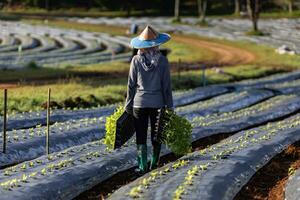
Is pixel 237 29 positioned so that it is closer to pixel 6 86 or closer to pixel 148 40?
pixel 6 86

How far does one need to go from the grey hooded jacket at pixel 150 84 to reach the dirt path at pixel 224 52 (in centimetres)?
3150

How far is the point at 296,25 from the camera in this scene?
7994 centimetres

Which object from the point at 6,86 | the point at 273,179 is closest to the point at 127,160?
the point at 273,179

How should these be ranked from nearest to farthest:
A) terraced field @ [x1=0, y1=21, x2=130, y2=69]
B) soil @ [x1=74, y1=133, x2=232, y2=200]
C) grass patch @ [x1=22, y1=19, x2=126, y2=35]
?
soil @ [x1=74, y1=133, x2=232, y2=200]
terraced field @ [x1=0, y1=21, x2=130, y2=69]
grass patch @ [x1=22, y1=19, x2=126, y2=35]

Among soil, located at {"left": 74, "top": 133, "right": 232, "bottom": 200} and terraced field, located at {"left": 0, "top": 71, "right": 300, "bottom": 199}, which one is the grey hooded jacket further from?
soil, located at {"left": 74, "top": 133, "right": 232, "bottom": 200}

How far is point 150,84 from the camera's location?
34.6ft

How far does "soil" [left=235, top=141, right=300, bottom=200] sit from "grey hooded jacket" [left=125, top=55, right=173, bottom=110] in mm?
1973

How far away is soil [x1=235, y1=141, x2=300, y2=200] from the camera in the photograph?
1004 centimetres

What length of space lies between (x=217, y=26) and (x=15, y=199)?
230ft

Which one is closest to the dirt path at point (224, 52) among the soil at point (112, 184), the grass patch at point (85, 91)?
the grass patch at point (85, 91)

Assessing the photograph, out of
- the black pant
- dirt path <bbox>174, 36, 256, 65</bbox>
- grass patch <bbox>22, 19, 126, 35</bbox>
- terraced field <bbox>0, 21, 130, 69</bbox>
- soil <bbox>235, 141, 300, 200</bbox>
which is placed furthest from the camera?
grass patch <bbox>22, 19, 126, 35</bbox>

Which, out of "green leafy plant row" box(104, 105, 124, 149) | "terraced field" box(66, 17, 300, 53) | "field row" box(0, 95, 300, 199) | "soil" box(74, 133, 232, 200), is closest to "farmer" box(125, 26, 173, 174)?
"green leafy plant row" box(104, 105, 124, 149)

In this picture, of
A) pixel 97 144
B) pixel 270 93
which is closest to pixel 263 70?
pixel 270 93

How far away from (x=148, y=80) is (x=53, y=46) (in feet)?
137
